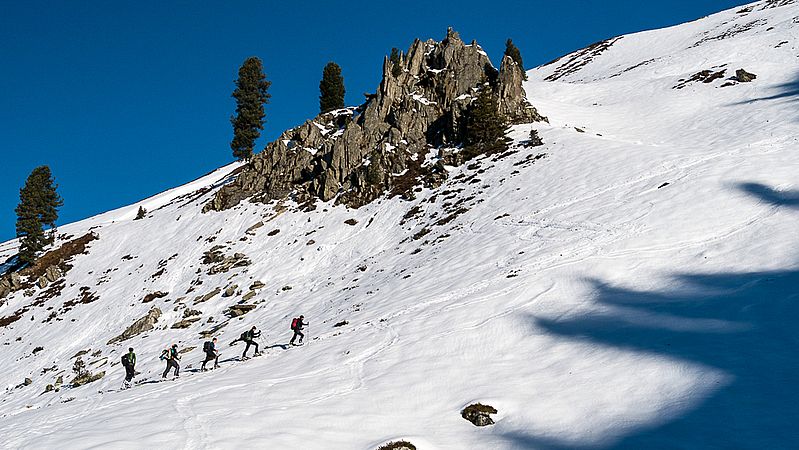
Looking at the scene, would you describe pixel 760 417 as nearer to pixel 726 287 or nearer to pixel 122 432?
pixel 726 287

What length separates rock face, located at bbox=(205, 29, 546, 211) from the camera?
1970 inches

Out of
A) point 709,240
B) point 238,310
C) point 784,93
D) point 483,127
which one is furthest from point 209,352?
point 784,93

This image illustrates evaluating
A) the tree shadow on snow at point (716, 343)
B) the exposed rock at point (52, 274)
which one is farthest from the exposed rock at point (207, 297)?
the tree shadow on snow at point (716, 343)

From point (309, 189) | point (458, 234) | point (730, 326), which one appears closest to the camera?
point (730, 326)

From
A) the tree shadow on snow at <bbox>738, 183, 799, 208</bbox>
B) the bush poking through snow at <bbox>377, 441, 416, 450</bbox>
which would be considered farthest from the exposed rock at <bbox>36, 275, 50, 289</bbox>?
the tree shadow on snow at <bbox>738, 183, 799, 208</bbox>

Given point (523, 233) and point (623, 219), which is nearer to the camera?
point (623, 219)

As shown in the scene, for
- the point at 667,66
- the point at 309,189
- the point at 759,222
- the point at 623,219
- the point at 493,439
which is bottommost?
the point at 493,439

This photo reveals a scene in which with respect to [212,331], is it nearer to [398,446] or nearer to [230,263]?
[230,263]

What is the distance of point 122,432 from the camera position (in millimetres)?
12758

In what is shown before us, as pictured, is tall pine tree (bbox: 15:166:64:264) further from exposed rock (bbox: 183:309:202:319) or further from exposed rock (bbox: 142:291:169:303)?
exposed rock (bbox: 183:309:202:319)

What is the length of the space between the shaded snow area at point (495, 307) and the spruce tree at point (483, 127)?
2.12 meters

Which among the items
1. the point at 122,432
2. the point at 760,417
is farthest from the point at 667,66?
the point at 122,432

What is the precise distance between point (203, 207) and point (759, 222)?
5314 centimetres

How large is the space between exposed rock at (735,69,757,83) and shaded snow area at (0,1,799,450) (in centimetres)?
135
